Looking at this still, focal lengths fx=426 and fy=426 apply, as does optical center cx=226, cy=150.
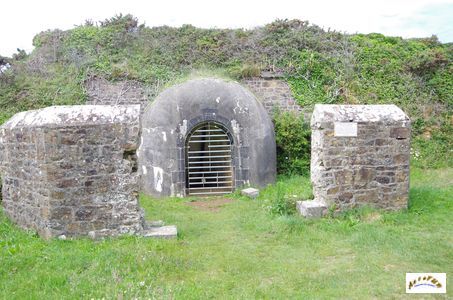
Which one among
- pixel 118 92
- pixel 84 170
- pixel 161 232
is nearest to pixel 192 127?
pixel 118 92

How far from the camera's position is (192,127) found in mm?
11367

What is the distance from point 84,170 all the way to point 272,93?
937 centimetres

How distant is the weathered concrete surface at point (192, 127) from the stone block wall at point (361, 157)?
146 inches

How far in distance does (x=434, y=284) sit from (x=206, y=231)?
3.80m

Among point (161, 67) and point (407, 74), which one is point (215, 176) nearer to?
point (161, 67)

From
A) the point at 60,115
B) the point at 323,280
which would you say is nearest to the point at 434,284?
the point at 323,280

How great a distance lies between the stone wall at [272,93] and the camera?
1439cm

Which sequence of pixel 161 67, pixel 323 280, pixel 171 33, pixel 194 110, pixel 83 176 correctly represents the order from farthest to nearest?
pixel 171 33
pixel 161 67
pixel 194 110
pixel 83 176
pixel 323 280

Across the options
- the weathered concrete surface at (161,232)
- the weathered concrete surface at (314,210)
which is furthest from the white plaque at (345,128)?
the weathered concrete surface at (161,232)

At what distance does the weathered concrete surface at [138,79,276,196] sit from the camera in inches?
440

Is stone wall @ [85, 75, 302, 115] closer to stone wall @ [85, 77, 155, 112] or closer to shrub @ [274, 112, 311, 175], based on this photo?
stone wall @ [85, 77, 155, 112]

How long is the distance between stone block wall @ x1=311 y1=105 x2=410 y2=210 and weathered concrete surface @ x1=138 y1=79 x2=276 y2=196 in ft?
12.2

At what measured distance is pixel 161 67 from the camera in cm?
1501

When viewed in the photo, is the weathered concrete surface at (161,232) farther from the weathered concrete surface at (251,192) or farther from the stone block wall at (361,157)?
the weathered concrete surface at (251,192)
